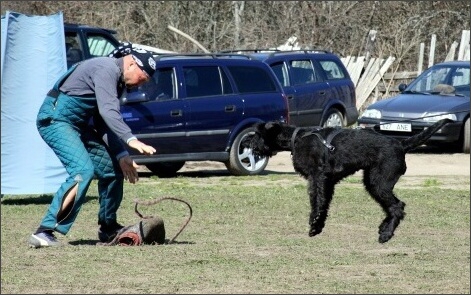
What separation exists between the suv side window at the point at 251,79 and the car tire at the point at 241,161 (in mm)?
831

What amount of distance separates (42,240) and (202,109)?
7.53 meters

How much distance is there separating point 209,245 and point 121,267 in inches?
62.6

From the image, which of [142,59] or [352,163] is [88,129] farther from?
[352,163]

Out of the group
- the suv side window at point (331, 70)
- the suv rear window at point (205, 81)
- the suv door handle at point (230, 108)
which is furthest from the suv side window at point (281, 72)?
the suv door handle at point (230, 108)

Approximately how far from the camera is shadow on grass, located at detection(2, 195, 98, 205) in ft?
44.9

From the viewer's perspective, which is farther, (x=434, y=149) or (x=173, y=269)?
(x=434, y=149)

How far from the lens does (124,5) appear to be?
2959 cm

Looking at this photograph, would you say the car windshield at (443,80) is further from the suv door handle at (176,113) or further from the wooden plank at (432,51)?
the suv door handle at (176,113)

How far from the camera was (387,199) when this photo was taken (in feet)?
30.9

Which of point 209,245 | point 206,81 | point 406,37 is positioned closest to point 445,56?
point 406,37

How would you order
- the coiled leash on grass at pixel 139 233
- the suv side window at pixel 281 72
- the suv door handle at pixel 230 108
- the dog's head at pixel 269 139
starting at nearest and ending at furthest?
the coiled leash on grass at pixel 139 233
the dog's head at pixel 269 139
the suv door handle at pixel 230 108
the suv side window at pixel 281 72

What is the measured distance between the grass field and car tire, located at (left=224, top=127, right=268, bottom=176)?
2659 mm

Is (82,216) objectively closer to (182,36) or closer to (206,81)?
(206,81)

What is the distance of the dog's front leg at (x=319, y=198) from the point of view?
9.40m
